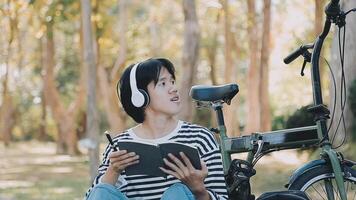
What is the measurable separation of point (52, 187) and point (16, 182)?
5.53 ft

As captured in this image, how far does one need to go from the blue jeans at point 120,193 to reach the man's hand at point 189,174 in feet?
0.12

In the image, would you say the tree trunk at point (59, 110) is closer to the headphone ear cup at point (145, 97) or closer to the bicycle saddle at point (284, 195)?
the bicycle saddle at point (284, 195)

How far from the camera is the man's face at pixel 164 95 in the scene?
347cm

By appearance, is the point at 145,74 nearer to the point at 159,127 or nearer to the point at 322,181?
the point at 159,127

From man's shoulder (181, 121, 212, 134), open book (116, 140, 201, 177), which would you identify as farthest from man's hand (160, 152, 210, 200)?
man's shoulder (181, 121, 212, 134)

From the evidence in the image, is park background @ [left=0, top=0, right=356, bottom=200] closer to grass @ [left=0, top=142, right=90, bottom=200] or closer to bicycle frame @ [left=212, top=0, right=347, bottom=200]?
grass @ [left=0, top=142, right=90, bottom=200]

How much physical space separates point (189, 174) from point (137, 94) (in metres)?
0.53

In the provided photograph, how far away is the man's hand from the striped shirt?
0.46 feet

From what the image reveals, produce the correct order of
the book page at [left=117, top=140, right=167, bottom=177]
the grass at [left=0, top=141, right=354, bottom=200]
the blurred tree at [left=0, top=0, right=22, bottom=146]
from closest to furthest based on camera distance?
the book page at [left=117, top=140, right=167, bottom=177], the grass at [left=0, top=141, right=354, bottom=200], the blurred tree at [left=0, top=0, right=22, bottom=146]

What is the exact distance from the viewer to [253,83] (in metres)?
20.6

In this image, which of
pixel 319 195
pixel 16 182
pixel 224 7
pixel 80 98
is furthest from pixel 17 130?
pixel 319 195

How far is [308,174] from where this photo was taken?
4.36 m

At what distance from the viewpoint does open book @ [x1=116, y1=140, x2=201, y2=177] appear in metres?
3.16

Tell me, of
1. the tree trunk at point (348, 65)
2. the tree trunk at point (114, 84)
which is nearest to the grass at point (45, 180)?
the tree trunk at point (114, 84)
